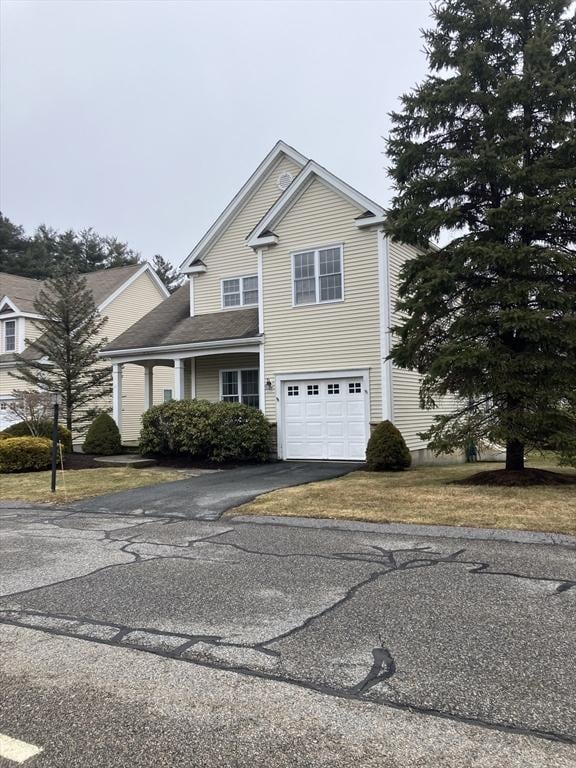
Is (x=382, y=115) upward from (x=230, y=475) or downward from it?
upward

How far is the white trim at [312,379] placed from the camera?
16.0 meters

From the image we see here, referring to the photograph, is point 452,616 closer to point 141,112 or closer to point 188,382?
point 188,382

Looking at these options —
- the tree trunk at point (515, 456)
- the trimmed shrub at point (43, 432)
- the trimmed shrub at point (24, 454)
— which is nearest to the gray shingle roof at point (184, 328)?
the trimmed shrub at point (43, 432)

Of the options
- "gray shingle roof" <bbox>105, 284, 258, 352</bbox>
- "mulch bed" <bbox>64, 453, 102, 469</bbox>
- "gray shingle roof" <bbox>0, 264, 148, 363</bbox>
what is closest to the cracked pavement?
"mulch bed" <bbox>64, 453, 102, 469</bbox>

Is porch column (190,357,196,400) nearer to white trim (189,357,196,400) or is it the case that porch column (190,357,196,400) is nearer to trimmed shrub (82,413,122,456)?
white trim (189,357,196,400)

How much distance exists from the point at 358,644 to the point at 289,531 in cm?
412

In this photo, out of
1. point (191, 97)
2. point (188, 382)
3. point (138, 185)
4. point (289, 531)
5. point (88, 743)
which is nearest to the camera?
point (88, 743)

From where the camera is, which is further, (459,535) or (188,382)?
(188,382)

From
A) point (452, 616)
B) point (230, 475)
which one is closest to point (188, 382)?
point (230, 475)

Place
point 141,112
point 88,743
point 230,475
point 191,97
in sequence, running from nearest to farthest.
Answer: point 88,743, point 230,475, point 191,97, point 141,112

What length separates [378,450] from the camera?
14.4m

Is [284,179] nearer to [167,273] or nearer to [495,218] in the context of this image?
[495,218]

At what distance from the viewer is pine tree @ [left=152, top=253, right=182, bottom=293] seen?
5592 centimetres

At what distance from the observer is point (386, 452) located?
1426cm
